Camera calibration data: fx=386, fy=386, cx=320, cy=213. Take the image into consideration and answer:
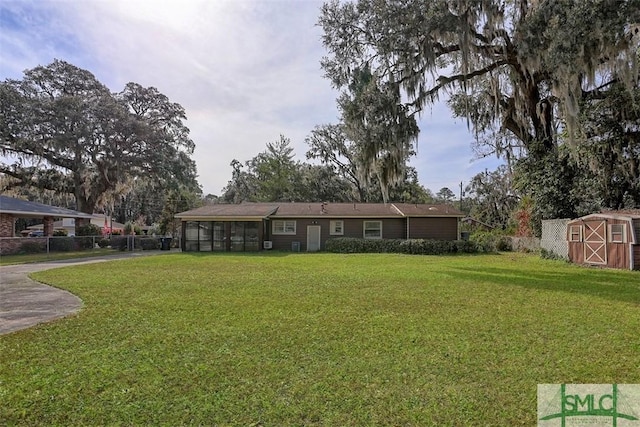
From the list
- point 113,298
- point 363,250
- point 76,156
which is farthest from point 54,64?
point 113,298

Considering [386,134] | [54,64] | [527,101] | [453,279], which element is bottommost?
[453,279]

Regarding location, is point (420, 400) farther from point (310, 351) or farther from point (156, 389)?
point (156, 389)

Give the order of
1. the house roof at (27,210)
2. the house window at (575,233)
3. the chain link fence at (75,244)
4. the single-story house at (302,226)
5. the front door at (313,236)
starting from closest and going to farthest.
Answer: the house window at (575,233), the chain link fence at (75,244), the house roof at (27,210), the single-story house at (302,226), the front door at (313,236)

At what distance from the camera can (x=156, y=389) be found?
3283 mm

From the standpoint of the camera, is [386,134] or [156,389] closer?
[156,389]

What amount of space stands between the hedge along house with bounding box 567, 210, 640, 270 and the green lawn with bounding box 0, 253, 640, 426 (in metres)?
5.67

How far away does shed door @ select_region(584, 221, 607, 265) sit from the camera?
1334 cm

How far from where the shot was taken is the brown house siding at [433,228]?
2206cm

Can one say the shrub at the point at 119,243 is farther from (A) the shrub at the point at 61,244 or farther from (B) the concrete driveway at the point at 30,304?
(B) the concrete driveway at the point at 30,304

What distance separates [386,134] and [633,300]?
8.03 meters

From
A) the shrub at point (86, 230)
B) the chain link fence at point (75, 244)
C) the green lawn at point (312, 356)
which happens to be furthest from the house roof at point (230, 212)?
the green lawn at point (312, 356)

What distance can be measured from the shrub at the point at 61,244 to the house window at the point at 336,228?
555 inches

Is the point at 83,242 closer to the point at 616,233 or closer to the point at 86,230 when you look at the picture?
the point at 86,230

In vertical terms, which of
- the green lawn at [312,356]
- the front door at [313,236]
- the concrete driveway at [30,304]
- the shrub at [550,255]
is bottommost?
the concrete driveway at [30,304]
